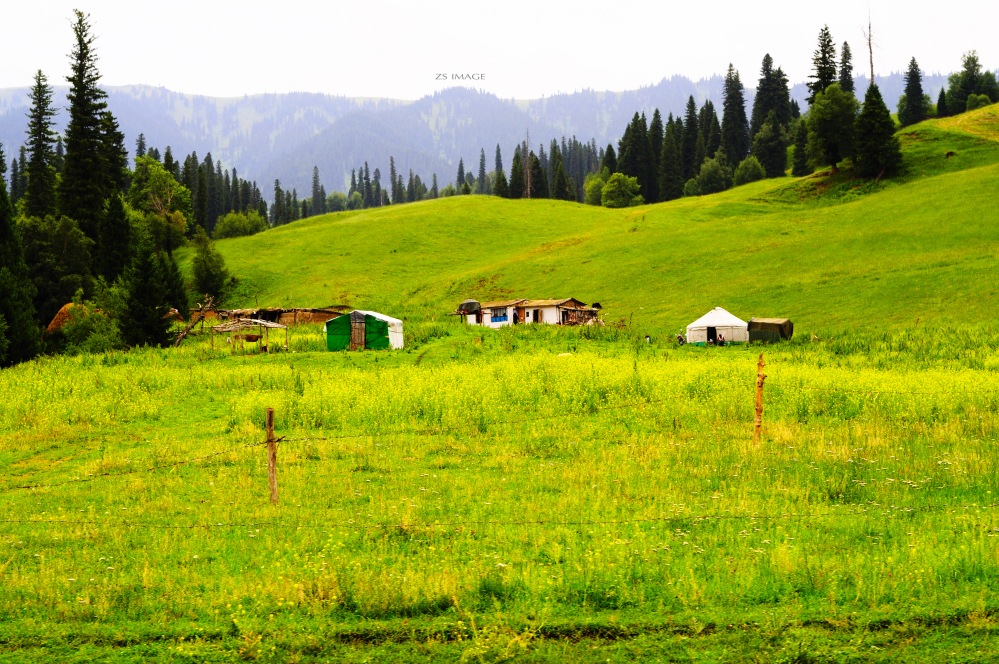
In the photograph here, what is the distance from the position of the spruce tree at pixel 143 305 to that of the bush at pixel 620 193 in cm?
9645

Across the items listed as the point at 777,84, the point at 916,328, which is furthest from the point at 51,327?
the point at 777,84

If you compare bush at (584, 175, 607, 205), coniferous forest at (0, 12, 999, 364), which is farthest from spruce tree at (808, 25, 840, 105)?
bush at (584, 175, 607, 205)

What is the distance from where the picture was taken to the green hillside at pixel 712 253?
50469 millimetres

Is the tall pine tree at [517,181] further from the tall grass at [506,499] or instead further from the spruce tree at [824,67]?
Answer: the tall grass at [506,499]

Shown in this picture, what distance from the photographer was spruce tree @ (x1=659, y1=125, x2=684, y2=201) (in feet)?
433

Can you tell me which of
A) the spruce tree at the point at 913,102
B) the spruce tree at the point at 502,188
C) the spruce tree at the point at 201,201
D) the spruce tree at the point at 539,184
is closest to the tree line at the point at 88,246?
the spruce tree at the point at 201,201

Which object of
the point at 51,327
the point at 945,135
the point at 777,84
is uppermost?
the point at 777,84

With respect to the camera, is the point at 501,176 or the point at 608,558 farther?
the point at 501,176

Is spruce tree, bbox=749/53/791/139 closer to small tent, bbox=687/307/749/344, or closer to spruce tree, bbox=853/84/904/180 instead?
spruce tree, bbox=853/84/904/180

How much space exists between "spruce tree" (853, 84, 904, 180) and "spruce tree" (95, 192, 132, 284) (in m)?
84.9

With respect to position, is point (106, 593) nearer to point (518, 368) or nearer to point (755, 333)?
point (518, 368)

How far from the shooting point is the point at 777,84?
147250 mm

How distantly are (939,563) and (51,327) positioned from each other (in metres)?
60.3

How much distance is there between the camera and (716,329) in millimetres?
45625
